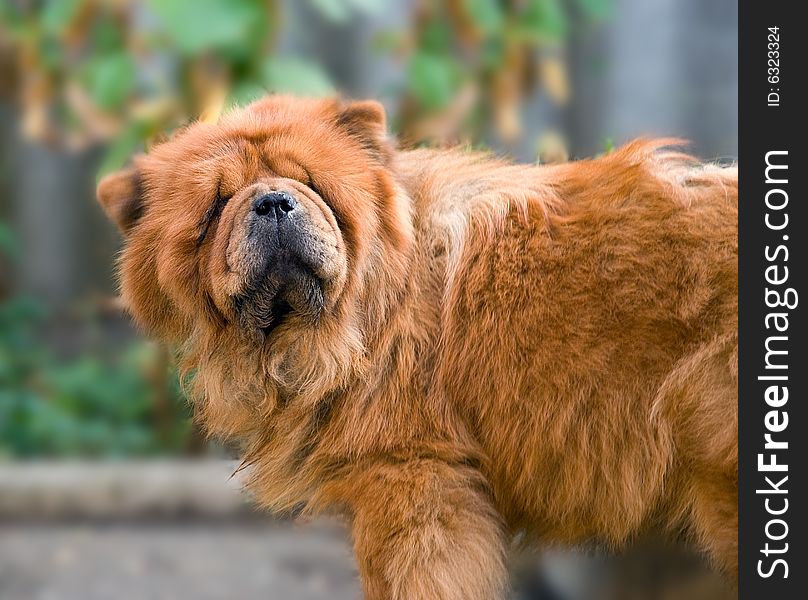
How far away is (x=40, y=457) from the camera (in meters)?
6.73

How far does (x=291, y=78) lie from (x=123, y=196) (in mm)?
2844

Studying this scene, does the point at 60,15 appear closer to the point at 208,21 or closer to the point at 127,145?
the point at 127,145

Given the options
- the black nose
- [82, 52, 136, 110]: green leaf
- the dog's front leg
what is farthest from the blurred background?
the black nose

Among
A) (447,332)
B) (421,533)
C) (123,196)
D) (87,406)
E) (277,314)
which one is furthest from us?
(87,406)

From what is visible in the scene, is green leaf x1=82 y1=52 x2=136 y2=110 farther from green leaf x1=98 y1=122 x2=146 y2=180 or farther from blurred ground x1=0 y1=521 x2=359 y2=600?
blurred ground x1=0 y1=521 x2=359 y2=600

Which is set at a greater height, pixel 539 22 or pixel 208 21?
pixel 539 22

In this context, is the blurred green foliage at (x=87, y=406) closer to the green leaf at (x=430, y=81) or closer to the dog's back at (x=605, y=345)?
the green leaf at (x=430, y=81)

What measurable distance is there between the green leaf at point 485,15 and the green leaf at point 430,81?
15.1 inches

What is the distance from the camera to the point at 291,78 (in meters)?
5.93

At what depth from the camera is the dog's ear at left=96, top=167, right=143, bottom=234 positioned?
3289 millimetres
